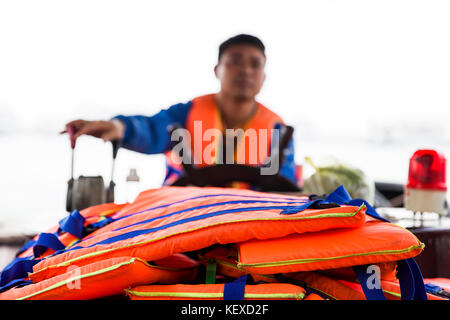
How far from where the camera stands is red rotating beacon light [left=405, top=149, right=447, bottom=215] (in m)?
0.99

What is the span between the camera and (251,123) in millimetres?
1786

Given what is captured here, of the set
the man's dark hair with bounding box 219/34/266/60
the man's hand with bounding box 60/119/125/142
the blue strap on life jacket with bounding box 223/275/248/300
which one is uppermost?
the man's dark hair with bounding box 219/34/266/60

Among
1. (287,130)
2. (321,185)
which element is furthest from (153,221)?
(287,130)

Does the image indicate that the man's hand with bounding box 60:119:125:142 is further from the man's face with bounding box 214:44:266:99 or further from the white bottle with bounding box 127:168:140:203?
the man's face with bounding box 214:44:266:99

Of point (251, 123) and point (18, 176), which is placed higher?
point (251, 123)

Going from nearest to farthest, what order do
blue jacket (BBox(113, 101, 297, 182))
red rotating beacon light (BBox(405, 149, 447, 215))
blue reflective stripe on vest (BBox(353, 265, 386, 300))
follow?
1. blue reflective stripe on vest (BBox(353, 265, 386, 300))
2. red rotating beacon light (BBox(405, 149, 447, 215))
3. blue jacket (BBox(113, 101, 297, 182))

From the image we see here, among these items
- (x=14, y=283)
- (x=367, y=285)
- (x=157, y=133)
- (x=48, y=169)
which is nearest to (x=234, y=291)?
(x=367, y=285)

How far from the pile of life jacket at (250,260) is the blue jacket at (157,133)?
2.91 ft

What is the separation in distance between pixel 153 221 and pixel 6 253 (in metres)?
0.54

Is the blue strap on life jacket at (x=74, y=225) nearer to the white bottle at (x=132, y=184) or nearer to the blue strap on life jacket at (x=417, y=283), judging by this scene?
the white bottle at (x=132, y=184)

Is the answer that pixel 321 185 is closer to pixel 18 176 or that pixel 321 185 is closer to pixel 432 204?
pixel 432 204

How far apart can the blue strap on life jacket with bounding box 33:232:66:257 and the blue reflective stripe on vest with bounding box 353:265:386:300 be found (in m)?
0.48

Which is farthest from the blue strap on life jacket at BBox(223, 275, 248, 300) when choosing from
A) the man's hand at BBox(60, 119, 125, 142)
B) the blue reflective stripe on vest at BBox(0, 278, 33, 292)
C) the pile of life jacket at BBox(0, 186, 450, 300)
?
the man's hand at BBox(60, 119, 125, 142)

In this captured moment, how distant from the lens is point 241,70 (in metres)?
1.66
